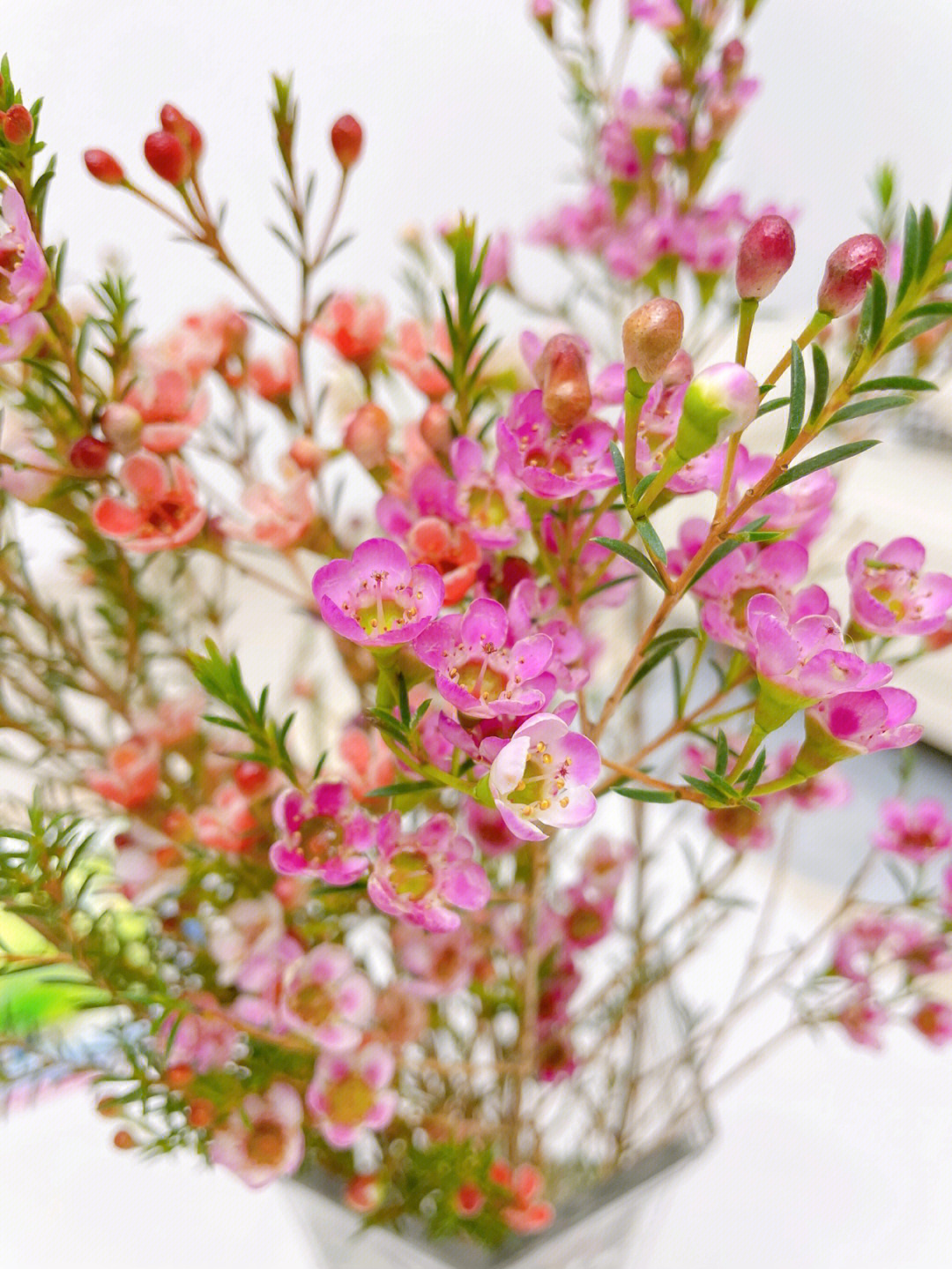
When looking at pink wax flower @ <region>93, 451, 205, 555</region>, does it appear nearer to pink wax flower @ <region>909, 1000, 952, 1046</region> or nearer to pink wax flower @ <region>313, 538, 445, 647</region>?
pink wax flower @ <region>313, 538, 445, 647</region>

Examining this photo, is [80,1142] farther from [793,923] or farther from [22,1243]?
[793,923]

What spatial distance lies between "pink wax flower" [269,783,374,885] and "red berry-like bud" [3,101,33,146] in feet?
0.65

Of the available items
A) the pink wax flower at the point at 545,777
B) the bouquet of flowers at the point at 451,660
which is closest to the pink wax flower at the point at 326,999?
the bouquet of flowers at the point at 451,660

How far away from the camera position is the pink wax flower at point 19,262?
261 mm

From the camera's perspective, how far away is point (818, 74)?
1058mm

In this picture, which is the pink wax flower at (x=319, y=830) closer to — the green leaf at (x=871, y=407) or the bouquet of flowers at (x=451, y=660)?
the bouquet of flowers at (x=451, y=660)

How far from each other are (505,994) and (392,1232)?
130 mm

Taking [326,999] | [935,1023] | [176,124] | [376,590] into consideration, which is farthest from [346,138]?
[935,1023]

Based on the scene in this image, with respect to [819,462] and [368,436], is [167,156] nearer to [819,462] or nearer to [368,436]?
[368,436]

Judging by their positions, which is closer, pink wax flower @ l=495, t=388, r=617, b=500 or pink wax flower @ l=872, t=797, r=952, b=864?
pink wax flower @ l=495, t=388, r=617, b=500

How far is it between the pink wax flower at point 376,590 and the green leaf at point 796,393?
0.09 meters

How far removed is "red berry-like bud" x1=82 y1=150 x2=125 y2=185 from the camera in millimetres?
329

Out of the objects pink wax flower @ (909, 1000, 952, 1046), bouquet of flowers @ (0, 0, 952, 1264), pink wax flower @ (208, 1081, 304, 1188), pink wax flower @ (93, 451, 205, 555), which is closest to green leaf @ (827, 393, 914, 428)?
bouquet of flowers @ (0, 0, 952, 1264)

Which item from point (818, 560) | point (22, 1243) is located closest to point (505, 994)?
point (818, 560)
